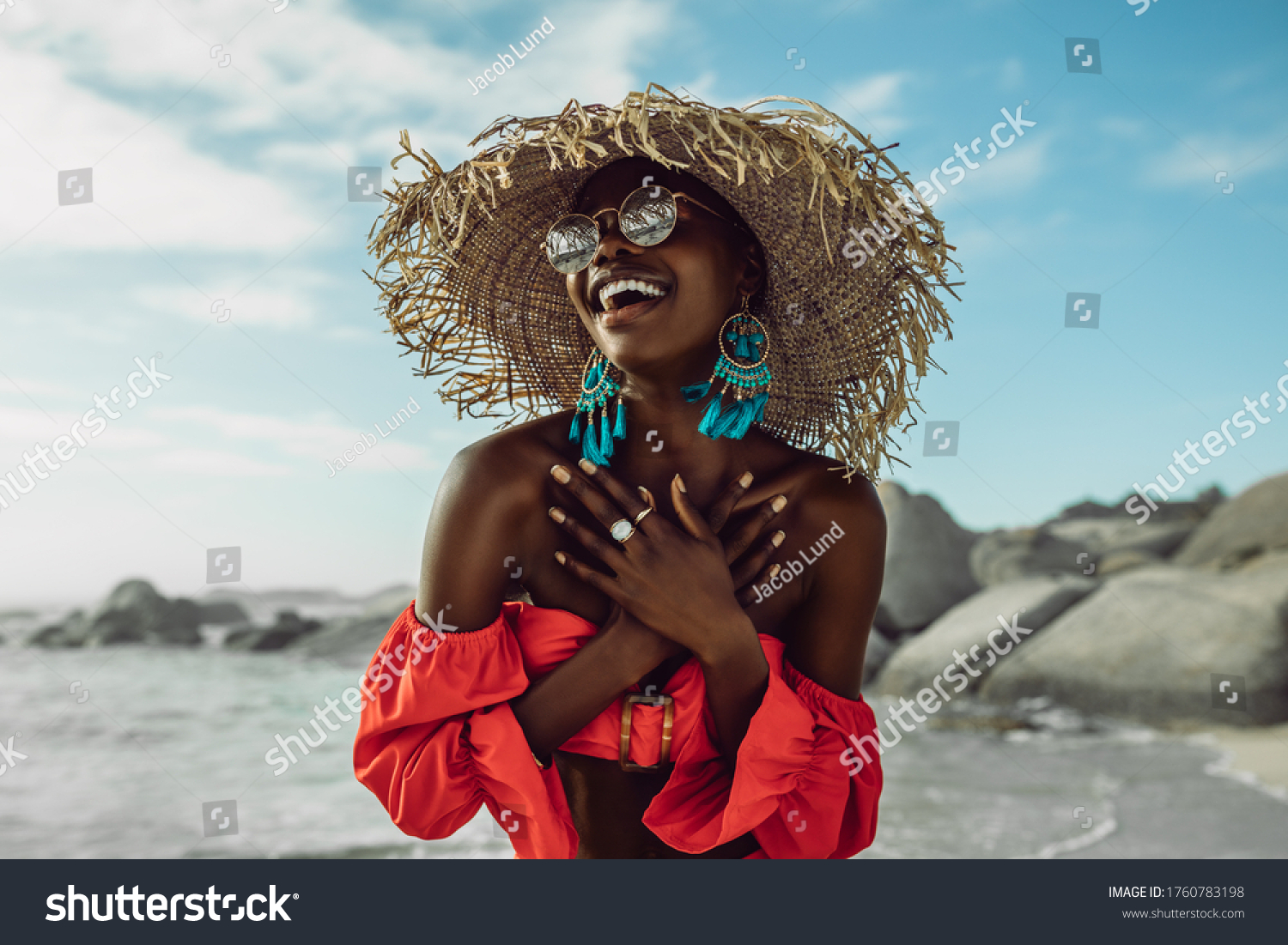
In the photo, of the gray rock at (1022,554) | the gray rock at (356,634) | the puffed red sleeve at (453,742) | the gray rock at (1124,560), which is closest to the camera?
the puffed red sleeve at (453,742)

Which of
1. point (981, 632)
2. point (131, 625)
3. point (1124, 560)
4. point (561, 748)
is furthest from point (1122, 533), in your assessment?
point (131, 625)

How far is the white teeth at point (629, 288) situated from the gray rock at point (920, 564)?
10487 millimetres

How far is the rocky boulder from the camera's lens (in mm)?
10727

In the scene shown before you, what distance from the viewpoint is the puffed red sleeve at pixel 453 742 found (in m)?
1.95

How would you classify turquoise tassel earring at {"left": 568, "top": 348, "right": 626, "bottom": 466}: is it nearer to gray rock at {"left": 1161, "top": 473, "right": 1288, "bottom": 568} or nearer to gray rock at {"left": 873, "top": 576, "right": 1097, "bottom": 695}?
gray rock at {"left": 873, "top": 576, "right": 1097, "bottom": 695}

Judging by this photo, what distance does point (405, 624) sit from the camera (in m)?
2.12

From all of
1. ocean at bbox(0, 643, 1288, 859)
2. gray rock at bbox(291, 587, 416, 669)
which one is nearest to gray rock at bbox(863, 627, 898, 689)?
ocean at bbox(0, 643, 1288, 859)

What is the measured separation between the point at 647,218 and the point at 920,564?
11.1 meters

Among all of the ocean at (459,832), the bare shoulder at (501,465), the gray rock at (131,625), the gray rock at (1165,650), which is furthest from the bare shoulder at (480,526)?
the gray rock at (131,625)

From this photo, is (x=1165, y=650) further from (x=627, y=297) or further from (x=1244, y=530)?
(x=627, y=297)

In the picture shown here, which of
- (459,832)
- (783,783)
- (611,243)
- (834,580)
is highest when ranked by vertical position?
(611,243)

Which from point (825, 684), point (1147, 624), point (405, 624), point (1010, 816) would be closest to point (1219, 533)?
point (1147, 624)

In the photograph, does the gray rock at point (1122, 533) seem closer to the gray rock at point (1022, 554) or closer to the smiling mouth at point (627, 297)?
the gray rock at point (1022, 554)

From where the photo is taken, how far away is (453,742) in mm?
1972
